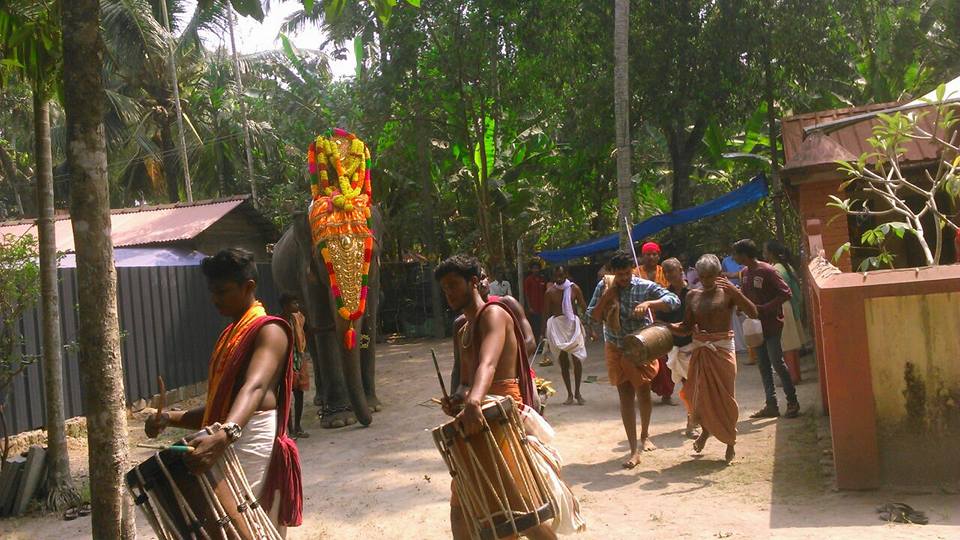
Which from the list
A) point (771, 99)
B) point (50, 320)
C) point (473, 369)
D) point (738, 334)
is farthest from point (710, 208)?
point (473, 369)

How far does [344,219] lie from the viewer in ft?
31.9

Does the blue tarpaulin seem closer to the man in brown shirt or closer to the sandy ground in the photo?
the sandy ground

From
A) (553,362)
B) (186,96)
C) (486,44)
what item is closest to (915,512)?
(553,362)

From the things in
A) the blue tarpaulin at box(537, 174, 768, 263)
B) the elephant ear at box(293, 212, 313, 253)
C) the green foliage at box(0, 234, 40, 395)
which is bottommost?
the green foliage at box(0, 234, 40, 395)

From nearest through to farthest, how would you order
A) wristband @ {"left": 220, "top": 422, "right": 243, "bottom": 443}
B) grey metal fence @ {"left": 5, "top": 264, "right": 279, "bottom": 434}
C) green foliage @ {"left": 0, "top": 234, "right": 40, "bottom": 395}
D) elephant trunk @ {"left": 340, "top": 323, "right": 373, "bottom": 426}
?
wristband @ {"left": 220, "top": 422, "right": 243, "bottom": 443} < green foliage @ {"left": 0, "top": 234, "right": 40, "bottom": 395} < grey metal fence @ {"left": 5, "top": 264, "right": 279, "bottom": 434} < elephant trunk @ {"left": 340, "top": 323, "right": 373, "bottom": 426}

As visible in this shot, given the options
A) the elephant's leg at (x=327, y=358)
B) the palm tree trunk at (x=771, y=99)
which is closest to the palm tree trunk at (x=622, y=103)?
the palm tree trunk at (x=771, y=99)

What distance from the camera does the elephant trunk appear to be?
9438mm

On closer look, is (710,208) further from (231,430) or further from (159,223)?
(231,430)

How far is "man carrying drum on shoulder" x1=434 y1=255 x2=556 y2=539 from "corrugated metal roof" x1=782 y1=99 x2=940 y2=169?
543cm

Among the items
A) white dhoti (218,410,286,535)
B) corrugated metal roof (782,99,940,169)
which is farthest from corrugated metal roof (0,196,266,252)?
white dhoti (218,410,286,535)

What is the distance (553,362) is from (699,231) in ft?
24.6

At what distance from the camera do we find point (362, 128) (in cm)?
2127

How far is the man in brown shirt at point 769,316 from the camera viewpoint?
874 centimetres

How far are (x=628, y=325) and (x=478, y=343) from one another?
3.61 m
